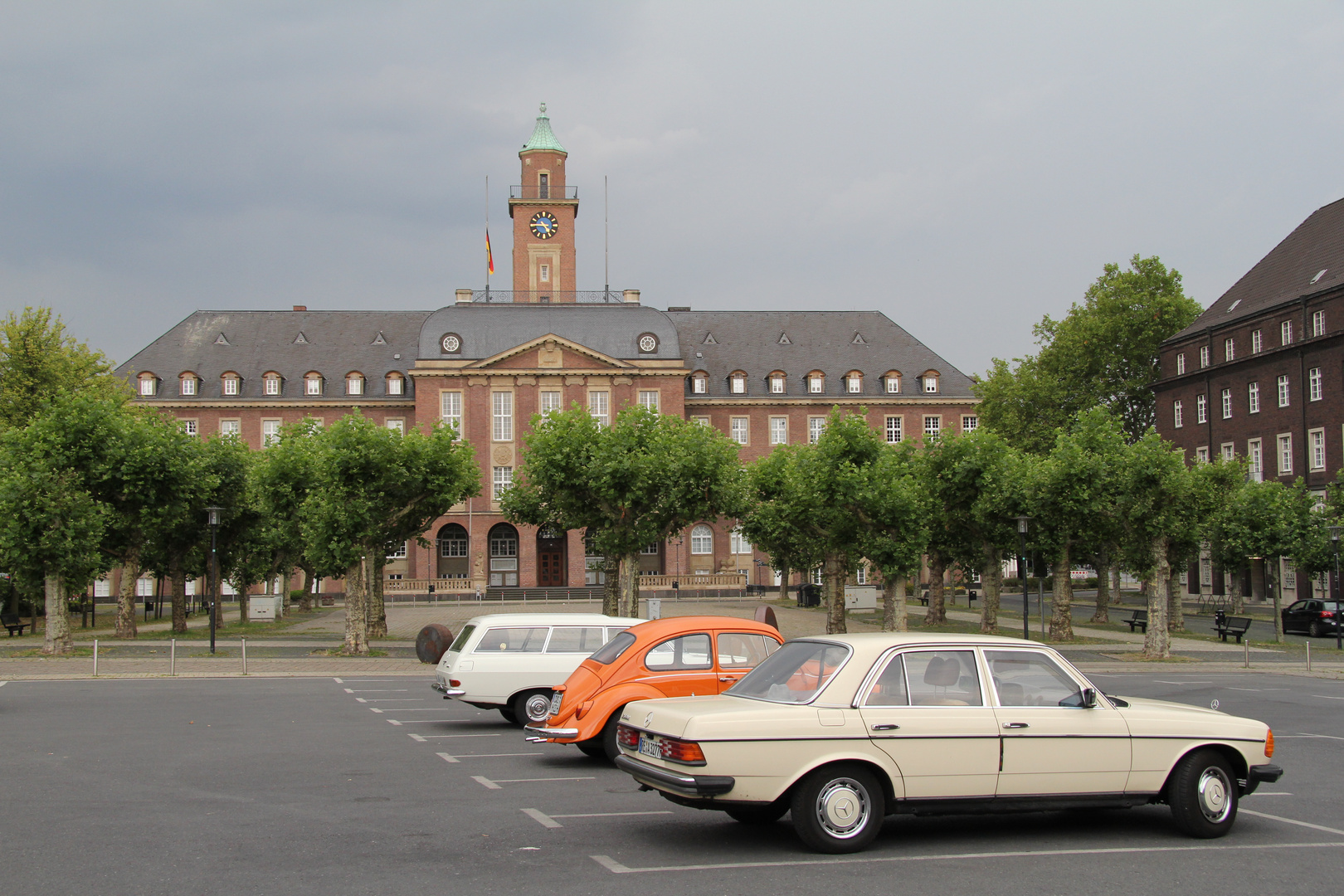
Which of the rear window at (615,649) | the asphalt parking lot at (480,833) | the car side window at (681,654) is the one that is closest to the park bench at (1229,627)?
the asphalt parking lot at (480,833)

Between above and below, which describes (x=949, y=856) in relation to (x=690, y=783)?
below

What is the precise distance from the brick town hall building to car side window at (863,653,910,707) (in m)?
59.7

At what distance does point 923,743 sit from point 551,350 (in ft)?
217

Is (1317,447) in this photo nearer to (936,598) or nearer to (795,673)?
(936,598)

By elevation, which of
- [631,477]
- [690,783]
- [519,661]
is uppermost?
[631,477]

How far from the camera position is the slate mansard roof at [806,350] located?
81.0 meters

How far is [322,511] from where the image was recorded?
1251 inches

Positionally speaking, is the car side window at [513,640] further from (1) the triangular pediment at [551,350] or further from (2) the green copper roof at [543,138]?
(2) the green copper roof at [543,138]

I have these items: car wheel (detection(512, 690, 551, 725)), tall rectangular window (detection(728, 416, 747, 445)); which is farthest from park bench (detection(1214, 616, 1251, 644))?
tall rectangular window (detection(728, 416, 747, 445))

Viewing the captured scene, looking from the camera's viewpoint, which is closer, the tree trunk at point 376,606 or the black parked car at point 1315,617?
the tree trunk at point 376,606

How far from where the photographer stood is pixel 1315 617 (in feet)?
140

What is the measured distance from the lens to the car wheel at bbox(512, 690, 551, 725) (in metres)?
16.6

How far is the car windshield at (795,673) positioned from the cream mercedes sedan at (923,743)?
2 centimetres

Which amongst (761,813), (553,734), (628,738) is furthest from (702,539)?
(761,813)
